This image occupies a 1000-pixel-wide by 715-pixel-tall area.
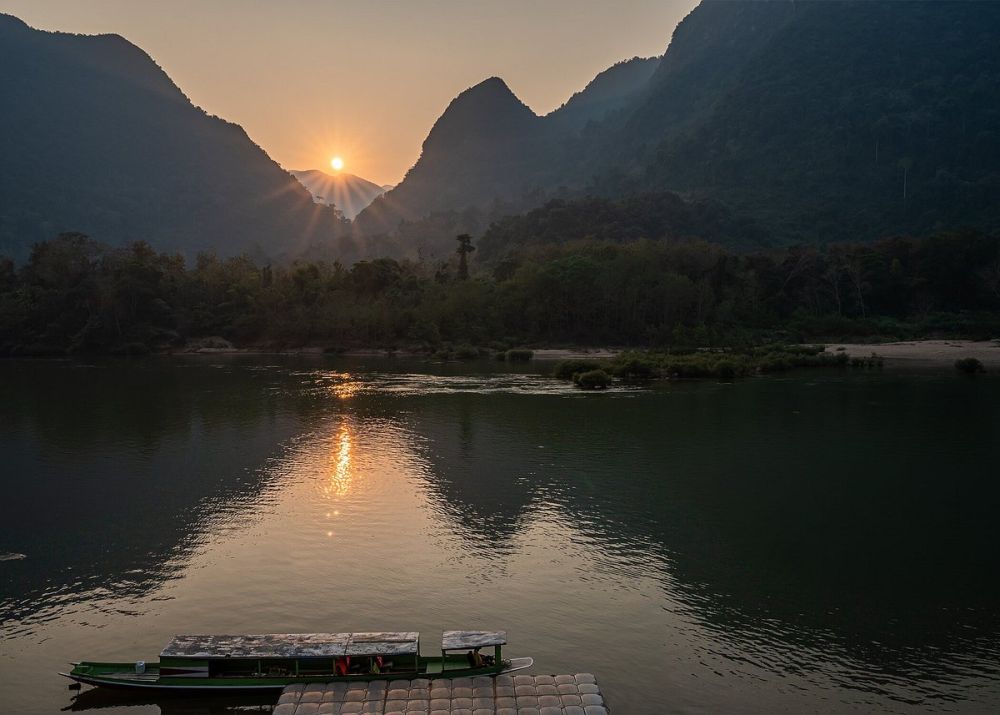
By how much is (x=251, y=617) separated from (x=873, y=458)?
105 feet

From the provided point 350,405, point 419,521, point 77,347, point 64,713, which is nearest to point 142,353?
point 77,347

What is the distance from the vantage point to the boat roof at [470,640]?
15.9m

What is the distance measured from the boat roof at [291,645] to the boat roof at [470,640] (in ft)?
2.27

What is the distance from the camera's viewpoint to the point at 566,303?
117062mm

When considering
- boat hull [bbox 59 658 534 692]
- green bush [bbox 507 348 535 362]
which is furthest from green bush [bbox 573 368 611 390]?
boat hull [bbox 59 658 534 692]

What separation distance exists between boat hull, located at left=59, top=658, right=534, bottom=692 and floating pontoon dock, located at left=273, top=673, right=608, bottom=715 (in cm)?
14

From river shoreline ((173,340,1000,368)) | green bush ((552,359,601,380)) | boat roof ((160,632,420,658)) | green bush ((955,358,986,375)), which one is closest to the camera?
boat roof ((160,632,420,658))

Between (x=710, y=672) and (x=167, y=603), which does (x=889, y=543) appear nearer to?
(x=710, y=672)

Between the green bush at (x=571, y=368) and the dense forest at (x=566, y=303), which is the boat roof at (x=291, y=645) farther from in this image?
the dense forest at (x=566, y=303)

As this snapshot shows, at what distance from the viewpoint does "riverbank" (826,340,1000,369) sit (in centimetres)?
8562

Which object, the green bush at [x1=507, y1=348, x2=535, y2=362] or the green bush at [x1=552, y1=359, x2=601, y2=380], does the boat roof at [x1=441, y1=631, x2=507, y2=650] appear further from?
the green bush at [x1=507, y1=348, x2=535, y2=362]

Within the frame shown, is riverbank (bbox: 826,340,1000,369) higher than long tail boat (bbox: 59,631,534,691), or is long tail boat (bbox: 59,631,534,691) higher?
riverbank (bbox: 826,340,1000,369)

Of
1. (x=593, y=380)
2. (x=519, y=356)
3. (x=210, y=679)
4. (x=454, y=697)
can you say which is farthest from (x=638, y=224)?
(x=210, y=679)

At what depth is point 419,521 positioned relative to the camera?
94.6ft
